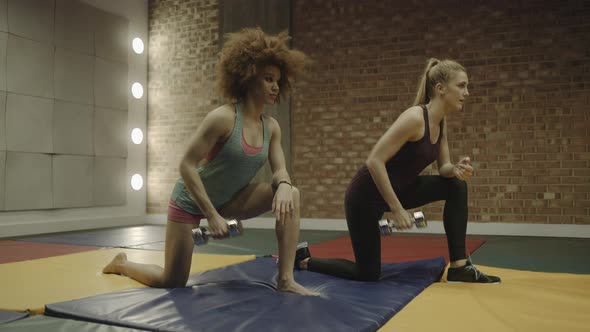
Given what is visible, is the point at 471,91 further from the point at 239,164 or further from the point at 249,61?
the point at 239,164

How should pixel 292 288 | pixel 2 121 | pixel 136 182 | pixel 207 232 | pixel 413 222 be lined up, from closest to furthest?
pixel 207 232 → pixel 292 288 → pixel 413 222 → pixel 2 121 → pixel 136 182

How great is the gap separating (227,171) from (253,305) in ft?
2.10

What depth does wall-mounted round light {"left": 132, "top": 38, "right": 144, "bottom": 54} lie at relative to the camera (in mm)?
7043

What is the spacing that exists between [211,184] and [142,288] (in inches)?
23.3

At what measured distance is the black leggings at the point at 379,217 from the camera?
2.56 meters

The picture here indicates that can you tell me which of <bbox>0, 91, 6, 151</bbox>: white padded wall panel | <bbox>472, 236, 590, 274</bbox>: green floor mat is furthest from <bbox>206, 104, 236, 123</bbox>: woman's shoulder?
<bbox>0, 91, 6, 151</bbox>: white padded wall panel

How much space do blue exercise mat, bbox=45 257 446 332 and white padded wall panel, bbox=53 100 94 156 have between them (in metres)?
3.99

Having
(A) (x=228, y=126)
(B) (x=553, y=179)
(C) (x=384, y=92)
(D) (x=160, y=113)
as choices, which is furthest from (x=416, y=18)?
(A) (x=228, y=126)

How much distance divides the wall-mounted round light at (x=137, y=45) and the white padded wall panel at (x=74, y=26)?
779 mm

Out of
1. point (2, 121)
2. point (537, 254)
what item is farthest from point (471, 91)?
point (2, 121)

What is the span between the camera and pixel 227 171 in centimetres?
234

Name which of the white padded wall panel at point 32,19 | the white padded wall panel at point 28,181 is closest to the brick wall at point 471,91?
the white padded wall panel at point 28,181

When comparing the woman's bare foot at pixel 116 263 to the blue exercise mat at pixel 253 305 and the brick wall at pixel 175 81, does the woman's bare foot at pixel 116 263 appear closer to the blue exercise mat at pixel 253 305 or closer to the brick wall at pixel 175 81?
the blue exercise mat at pixel 253 305

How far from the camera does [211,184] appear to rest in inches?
93.5
